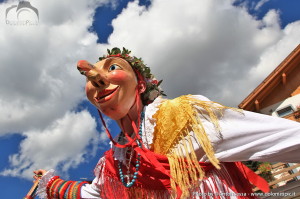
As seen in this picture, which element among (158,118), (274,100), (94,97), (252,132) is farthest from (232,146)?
(274,100)

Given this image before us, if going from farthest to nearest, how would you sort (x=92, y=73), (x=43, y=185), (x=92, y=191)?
(x=43, y=185) < (x=92, y=191) < (x=92, y=73)

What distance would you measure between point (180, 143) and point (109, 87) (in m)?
0.56

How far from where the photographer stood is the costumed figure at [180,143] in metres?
1.16

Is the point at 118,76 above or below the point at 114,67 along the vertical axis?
below

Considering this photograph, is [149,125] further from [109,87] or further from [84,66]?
[84,66]

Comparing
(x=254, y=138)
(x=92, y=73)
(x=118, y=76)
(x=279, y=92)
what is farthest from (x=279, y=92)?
(x=92, y=73)

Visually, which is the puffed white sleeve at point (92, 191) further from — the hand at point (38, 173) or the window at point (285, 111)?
the window at point (285, 111)

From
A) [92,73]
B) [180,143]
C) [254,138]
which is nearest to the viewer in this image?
[254,138]

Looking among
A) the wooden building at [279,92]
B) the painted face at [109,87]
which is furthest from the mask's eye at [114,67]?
the wooden building at [279,92]

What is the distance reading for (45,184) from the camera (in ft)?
6.42

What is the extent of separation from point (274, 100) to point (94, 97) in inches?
384

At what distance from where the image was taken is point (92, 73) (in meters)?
1.41

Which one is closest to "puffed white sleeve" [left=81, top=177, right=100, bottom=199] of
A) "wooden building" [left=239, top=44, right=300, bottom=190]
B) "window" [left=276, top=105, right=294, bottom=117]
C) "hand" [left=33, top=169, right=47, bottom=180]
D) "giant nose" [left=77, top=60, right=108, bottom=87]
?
"hand" [left=33, top=169, right=47, bottom=180]

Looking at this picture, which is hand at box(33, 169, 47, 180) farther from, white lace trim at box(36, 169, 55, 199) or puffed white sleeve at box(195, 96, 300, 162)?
puffed white sleeve at box(195, 96, 300, 162)
